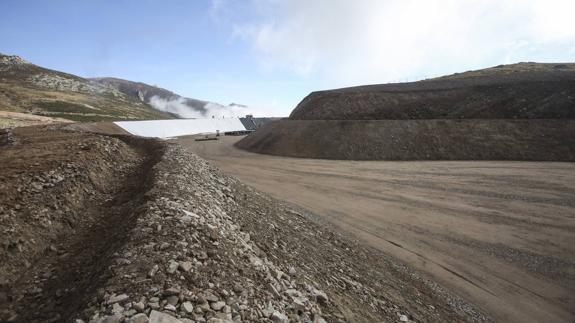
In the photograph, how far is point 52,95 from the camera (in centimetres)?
12038

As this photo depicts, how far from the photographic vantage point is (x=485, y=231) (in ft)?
59.2

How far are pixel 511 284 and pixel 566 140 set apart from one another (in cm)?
3609

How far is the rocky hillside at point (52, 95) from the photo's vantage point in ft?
326

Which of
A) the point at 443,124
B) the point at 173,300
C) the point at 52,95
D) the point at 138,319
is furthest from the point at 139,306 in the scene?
the point at 52,95

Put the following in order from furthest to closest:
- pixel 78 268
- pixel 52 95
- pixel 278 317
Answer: pixel 52 95 → pixel 78 268 → pixel 278 317

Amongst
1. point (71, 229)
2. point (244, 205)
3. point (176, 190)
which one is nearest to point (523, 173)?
point (244, 205)

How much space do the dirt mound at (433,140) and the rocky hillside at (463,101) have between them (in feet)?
13.4

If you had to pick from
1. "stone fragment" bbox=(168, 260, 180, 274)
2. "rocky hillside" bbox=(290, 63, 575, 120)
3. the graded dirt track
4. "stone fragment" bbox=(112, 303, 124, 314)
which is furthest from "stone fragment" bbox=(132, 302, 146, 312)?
"rocky hillside" bbox=(290, 63, 575, 120)

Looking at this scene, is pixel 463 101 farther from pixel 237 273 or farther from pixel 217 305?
pixel 217 305

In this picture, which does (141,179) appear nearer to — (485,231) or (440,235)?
(440,235)

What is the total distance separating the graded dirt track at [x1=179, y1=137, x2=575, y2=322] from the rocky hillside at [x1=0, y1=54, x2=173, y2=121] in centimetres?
9120

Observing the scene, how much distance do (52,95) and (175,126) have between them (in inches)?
2611

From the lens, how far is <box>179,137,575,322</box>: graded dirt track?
12844 millimetres

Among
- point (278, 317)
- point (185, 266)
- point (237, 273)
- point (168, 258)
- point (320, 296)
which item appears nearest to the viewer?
point (278, 317)
